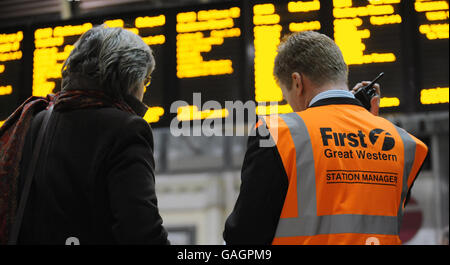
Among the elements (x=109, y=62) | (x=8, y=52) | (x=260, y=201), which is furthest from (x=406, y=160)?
(x=8, y=52)

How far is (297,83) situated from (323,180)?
0.44m

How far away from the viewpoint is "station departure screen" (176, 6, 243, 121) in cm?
363

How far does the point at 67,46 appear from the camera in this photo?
12.8ft

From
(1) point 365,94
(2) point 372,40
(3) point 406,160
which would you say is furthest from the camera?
(2) point 372,40

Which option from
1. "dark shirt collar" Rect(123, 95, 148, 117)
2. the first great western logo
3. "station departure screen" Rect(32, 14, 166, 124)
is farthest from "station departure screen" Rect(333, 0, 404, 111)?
"dark shirt collar" Rect(123, 95, 148, 117)

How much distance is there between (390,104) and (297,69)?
5.41 ft

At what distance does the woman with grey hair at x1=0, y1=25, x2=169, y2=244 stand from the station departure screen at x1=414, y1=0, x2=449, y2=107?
238 centimetres

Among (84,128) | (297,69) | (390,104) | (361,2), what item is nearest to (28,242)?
(84,128)

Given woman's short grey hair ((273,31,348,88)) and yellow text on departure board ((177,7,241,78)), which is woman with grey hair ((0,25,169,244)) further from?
yellow text on departure board ((177,7,241,78))

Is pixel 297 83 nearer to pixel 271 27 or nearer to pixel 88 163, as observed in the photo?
pixel 88 163

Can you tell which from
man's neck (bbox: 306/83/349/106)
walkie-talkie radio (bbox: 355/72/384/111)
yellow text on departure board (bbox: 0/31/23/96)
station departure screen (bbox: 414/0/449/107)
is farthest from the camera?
yellow text on departure board (bbox: 0/31/23/96)

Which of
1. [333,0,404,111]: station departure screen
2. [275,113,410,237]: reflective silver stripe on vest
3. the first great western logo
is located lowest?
[275,113,410,237]: reflective silver stripe on vest

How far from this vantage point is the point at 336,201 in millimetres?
1708

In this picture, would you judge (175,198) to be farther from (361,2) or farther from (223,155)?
(361,2)
